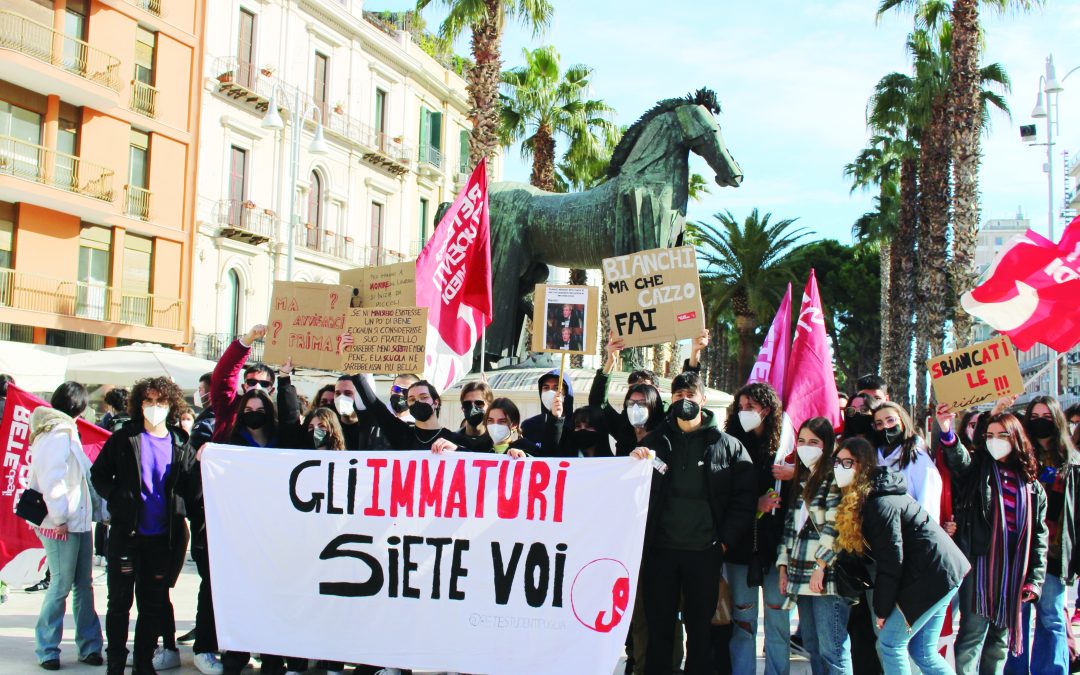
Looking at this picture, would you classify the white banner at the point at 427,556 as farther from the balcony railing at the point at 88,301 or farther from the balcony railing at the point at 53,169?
the balcony railing at the point at 53,169

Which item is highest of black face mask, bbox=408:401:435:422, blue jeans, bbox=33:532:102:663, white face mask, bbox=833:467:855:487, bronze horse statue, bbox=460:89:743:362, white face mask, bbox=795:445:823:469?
bronze horse statue, bbox=460:89:743:362

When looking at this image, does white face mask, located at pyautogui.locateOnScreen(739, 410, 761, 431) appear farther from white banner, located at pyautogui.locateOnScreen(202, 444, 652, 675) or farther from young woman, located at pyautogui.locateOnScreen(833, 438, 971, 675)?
white banner, located at pyautogui.locateOnScreen(202, 444, 652, 675)

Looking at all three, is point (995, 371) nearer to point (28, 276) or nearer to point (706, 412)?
point (706, 412)

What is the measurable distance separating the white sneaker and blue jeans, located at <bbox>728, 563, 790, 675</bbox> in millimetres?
3349

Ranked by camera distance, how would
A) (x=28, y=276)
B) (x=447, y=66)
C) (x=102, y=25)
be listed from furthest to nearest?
(x=447, y=66), (x=102, y=25), (x=28, y=276)

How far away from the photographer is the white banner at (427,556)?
5.46 m

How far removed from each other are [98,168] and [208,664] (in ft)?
76.3

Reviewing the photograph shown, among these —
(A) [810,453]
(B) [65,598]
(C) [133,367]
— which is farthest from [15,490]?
(C) [133,367]

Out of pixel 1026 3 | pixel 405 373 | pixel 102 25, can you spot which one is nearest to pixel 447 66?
pixel 102 25

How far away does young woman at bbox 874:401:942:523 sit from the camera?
19.1 ft

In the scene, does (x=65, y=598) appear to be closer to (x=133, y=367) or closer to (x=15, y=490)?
(x=15, y=490)

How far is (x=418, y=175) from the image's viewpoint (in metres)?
39.5

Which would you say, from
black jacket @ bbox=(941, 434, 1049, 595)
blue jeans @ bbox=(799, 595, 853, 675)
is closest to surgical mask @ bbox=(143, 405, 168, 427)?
blue jeans @ bbox=(799, 595, 853, 675)

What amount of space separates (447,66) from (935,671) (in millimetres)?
40792
